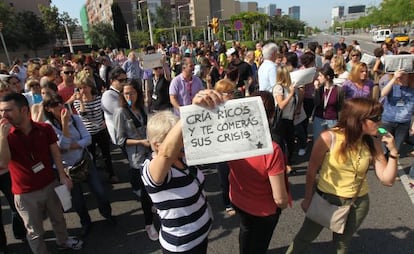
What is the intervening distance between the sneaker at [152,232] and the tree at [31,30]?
191 feet

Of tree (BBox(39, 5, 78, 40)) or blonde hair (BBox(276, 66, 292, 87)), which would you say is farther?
tree (BBox(39, 5, 78, 40))

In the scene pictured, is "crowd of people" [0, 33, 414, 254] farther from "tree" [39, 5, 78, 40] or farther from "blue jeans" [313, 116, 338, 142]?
"tree" [39, 5, 78, 40]

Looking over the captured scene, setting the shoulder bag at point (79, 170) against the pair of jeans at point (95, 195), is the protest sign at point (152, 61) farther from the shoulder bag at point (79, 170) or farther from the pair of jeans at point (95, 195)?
the pair of jeans at point (95, 195)

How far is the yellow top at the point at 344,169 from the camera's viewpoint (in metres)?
A: 2.29

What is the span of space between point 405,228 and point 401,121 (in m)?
1.76

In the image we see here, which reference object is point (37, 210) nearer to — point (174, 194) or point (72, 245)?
point (72, 245)

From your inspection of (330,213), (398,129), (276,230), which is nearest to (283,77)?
(398,129)

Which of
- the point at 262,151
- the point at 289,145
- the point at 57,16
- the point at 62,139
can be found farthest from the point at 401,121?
the point at 57,16

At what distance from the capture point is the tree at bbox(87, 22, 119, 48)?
57062 mm

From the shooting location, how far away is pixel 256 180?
7.08 feet

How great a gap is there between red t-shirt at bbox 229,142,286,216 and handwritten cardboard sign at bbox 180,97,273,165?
446mm

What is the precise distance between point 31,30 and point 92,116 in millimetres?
59028

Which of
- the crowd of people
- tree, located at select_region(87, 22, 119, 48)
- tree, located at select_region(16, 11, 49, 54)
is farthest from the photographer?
tree, located at select_region(87, 22, 119, 48)

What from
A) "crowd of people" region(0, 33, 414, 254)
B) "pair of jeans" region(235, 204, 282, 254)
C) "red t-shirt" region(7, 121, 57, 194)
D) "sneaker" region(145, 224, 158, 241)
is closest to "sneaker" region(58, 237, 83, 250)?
"crowd of people" region(0, 33, 414, 254)
